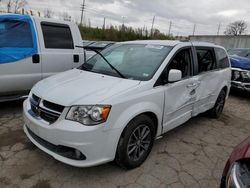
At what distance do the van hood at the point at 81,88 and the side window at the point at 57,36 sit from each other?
5.31 ft

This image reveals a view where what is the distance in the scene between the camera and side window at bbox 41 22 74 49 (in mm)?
4605

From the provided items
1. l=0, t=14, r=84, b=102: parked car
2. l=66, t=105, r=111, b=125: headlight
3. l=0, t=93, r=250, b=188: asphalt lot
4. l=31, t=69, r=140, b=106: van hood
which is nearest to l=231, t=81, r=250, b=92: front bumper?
l=0, t=93, r=250, b=188: asphalt lot

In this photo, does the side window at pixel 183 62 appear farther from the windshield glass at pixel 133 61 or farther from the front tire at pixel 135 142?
the front tire at pixel 135 142

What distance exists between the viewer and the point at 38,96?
9.32ft

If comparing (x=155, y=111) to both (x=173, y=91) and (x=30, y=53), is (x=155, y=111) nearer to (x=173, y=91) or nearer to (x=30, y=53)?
(x=173, y=91)

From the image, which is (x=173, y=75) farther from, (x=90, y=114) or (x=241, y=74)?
(x=241, y=74)

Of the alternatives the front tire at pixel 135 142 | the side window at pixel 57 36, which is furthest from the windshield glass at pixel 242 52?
the front tire at pixel 135 142

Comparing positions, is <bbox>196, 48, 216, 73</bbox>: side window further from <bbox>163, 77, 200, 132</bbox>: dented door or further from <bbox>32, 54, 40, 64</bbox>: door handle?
<bbox>32, 54, 40, 64</bbox>: door handle

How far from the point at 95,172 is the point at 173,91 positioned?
5.02 ft

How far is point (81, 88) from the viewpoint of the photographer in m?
2.78

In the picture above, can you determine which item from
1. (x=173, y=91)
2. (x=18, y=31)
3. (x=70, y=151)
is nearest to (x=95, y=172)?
(x=70, y=151)

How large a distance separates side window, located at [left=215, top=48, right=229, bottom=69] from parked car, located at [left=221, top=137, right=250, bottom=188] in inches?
118

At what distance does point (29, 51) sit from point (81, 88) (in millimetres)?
2132

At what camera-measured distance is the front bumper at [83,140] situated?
239 cm
